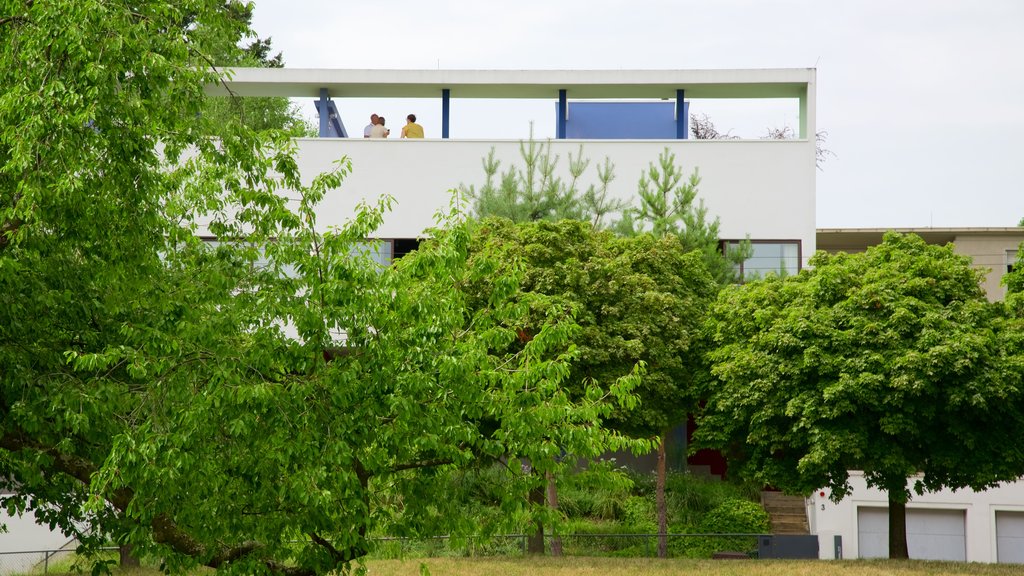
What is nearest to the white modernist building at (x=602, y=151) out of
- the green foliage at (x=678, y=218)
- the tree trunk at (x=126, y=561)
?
the green foliage at (x=678, y=218)

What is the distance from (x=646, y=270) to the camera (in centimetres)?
2645

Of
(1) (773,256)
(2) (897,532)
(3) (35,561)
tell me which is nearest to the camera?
(3) (35,561)

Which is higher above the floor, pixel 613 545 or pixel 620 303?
pixel 620 303

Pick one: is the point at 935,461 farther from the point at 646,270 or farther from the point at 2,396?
the point at 2,396

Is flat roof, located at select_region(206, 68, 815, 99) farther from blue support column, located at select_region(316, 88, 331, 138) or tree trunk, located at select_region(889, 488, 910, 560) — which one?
tree trunk, located at select_region(889, 488, 910, 560)

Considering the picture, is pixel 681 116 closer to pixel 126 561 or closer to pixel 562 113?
pixel 562 113

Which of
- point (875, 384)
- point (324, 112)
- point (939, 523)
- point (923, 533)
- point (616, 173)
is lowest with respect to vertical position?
point (923, 533)

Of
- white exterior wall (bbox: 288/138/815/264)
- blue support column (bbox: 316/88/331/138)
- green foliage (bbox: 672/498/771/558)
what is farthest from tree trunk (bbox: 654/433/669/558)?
blue support column (bbox: 316/88/331/138)

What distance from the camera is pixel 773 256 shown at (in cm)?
3438

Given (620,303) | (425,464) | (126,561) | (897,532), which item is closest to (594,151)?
(620,303)

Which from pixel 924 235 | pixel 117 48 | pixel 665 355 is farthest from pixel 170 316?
pixel 924 235

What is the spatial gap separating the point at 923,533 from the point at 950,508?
1.02m

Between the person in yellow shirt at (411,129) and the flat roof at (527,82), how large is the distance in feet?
2.95

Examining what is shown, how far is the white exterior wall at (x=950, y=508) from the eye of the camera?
102ft
